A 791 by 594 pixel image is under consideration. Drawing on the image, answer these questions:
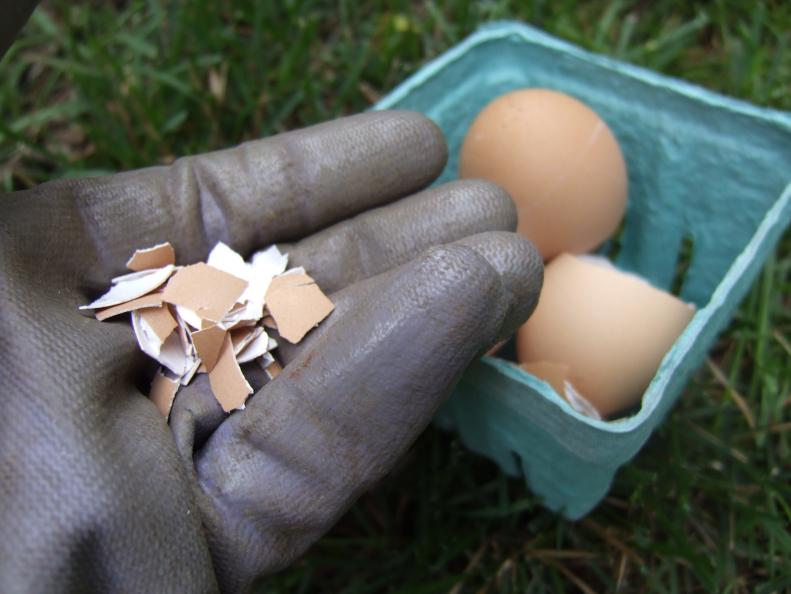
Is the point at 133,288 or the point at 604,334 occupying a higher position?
the point at 133,288

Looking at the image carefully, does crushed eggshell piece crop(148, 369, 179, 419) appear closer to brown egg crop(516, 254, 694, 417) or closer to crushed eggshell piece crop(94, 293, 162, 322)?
crushed eggshell piece crop(94, 293, 162, 322)

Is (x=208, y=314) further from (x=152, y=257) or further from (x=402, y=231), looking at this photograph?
(x=402, y=231)

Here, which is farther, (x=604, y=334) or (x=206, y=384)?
(x=604, y=334)

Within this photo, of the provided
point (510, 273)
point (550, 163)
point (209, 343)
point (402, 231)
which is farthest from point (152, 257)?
point (550, 163)

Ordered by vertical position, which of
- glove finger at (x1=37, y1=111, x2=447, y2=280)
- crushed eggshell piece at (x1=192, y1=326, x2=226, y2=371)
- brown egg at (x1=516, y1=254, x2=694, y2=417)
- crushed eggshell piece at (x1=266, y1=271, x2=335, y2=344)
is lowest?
brown egg at (x1=516, y1=254, x2=694, y2=417)

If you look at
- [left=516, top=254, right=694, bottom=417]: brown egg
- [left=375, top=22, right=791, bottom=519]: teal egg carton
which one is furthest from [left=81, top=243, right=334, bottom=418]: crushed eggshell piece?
[left=516, top=254, right=694, bottom=417]: brown egg

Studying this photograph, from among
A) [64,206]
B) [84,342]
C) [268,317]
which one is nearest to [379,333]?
[268,317]

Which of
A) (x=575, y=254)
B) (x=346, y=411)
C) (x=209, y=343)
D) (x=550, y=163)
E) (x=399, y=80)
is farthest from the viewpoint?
(x=399, y=80)

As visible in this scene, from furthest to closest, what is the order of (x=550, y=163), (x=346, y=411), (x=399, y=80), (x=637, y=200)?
(x=399, y=80)
(x=637, y=200)
(x=550, y=163)
(x=346, y=411)
